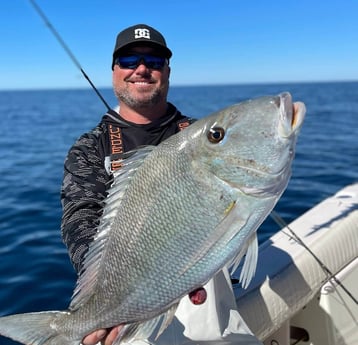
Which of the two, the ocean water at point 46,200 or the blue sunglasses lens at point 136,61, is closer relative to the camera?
the blue sunglasses lens at point 136,61

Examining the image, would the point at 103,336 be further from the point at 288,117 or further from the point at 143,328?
the point at 288,117

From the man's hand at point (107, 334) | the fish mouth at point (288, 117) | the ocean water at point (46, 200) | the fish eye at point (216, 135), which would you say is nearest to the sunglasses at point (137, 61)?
the fish eye at point (216, 135)

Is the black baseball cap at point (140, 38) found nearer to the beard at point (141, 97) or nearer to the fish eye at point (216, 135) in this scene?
the beard at point (141, 97)

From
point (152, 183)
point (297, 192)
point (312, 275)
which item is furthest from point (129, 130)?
point (297, 192)

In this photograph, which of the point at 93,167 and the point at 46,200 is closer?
the point at 93,167

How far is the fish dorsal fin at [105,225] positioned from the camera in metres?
2.02

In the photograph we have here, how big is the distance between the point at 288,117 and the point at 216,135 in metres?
0.31

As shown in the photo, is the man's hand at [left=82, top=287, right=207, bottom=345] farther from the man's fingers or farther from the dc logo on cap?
the dc logo on cap

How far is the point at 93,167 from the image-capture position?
10.5ft

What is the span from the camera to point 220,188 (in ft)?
5.91

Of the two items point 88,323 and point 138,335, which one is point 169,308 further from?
point 88,323

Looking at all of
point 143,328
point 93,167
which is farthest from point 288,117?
point 93,167

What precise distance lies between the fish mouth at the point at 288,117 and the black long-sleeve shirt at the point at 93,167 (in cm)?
131

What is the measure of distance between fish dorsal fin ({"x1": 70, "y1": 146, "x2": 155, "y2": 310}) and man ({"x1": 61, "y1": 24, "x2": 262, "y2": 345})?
0.86m
